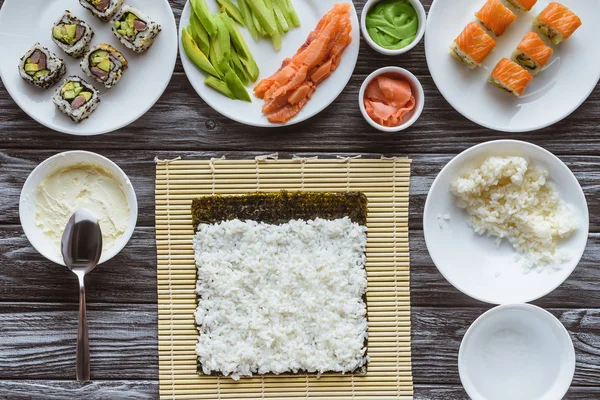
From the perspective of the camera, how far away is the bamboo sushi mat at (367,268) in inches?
83.3

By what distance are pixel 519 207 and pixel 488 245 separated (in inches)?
7.0

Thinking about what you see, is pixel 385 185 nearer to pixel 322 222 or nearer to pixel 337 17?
pixel 322 222

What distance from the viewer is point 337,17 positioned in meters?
2.04

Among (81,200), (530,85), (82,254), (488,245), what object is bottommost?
(488,245)

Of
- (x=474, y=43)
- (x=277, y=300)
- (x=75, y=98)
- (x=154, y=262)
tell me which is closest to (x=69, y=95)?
(x=75, y=98)

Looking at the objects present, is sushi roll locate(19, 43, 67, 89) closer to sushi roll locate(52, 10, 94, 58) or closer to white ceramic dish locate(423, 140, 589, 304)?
sushi roll locate(52, 10, 94, 58)

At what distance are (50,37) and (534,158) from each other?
69.2 inches

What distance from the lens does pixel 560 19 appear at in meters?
2.04

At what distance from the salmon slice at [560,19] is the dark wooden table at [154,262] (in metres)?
0.30

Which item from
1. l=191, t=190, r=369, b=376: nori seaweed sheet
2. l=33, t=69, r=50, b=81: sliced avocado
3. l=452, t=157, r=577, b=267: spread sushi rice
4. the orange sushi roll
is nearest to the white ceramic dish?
l=452, t=157, r=577, b=267: spread sushi rice

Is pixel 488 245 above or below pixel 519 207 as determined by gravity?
below

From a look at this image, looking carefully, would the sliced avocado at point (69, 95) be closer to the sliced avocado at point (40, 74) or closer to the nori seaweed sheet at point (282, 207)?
the sliced avocado at point (40, 74)

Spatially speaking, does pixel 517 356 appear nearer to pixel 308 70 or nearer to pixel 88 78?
pixel 308 70

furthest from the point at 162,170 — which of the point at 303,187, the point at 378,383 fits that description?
the point at 378,383
